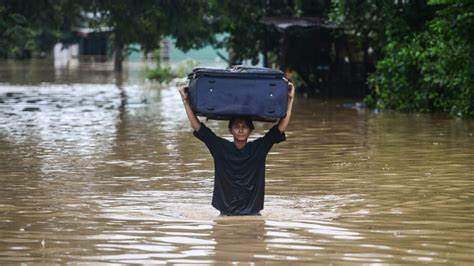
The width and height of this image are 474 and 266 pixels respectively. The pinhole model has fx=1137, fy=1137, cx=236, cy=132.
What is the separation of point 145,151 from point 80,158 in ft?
4.73

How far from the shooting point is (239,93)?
9.87 m

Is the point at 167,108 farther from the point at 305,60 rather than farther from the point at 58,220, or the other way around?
the point at 58,220

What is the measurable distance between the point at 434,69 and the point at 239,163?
16.0 metres

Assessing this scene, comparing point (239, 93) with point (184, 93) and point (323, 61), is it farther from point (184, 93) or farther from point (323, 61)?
point (323, 61)

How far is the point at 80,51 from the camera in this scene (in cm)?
9050

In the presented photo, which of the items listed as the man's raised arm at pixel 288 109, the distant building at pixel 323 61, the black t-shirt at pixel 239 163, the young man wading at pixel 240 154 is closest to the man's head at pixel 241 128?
the young man wading at pixel 240 154

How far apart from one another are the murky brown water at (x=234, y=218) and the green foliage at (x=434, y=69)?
161 centimetres

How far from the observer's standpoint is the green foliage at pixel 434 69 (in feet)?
77.0

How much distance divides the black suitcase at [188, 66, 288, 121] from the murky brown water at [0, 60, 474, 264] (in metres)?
0.96

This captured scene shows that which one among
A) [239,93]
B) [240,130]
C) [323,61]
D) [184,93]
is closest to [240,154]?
[240,130]

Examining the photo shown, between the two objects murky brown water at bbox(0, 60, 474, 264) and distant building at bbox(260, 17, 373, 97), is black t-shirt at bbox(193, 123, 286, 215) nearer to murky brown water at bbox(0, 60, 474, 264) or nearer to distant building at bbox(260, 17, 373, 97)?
murky brown water at bbox(0, 60, 474, 264)

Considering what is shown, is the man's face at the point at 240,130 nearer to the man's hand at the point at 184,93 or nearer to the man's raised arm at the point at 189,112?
the man's raised arm at the point at 189,112

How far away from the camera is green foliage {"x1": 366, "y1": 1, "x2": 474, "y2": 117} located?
23484 mm

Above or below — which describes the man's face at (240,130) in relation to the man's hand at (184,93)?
below
